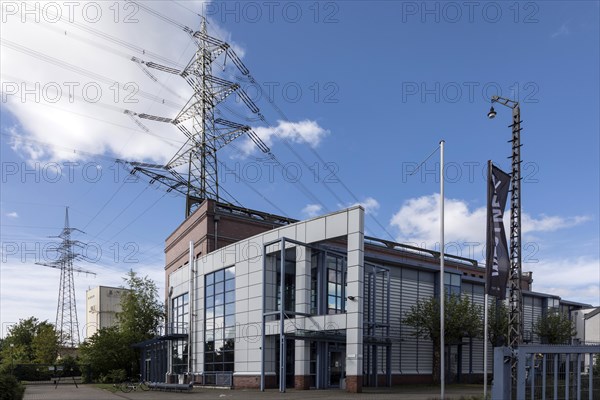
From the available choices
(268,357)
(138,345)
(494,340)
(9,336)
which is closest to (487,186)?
(268,357)

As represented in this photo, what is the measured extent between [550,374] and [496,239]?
898 centimetres

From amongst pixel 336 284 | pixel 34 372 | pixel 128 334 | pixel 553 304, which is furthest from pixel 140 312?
pixel 553 304

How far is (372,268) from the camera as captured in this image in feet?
101

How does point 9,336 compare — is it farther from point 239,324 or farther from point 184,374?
point 239,324

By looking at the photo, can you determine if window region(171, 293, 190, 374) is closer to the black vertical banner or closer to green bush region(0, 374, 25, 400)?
green bush region(0, 374, 25, 400)

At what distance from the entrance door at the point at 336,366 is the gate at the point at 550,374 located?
16082 millimetres

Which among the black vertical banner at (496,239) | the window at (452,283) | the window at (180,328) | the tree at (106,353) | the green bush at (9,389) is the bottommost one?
the tree at (106,353)

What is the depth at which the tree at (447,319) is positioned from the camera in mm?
32062

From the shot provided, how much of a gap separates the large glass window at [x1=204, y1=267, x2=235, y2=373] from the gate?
21.2 metres

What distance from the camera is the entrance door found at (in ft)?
90.4

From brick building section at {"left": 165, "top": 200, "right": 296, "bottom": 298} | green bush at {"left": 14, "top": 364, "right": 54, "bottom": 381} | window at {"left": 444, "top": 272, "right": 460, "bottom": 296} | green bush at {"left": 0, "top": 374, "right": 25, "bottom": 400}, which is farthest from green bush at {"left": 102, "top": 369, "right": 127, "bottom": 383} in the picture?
green bush at {"left": 0, "top": 374, "right": 25, "bottom": 400}

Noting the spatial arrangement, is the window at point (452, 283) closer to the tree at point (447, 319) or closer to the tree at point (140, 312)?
the tree at point (447, 319)

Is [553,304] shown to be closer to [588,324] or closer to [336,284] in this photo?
[588,324]

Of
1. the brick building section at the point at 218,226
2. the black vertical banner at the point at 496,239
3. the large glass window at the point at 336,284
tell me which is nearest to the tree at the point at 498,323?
the large glass window at the point at 336,284
